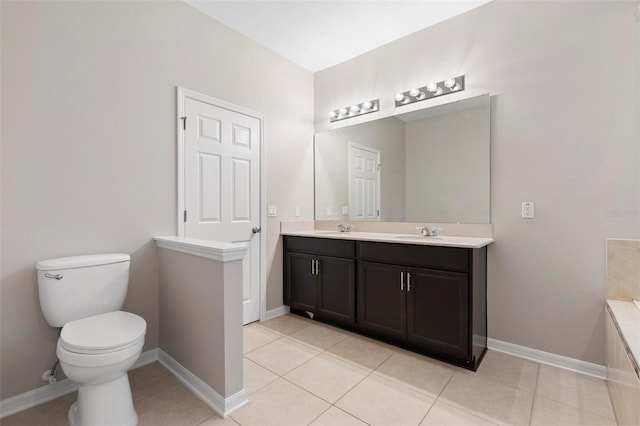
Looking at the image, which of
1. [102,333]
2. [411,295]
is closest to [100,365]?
[102,333]

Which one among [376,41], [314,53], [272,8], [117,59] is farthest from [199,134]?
[376,41]

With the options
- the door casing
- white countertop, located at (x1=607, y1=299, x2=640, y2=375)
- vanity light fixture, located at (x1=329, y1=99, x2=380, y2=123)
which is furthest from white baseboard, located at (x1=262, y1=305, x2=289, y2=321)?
white countertop, located at (x1=607, y1=299, x2=640, y2=375)

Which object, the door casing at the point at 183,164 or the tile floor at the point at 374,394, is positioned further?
the door casing at the point at 183,164

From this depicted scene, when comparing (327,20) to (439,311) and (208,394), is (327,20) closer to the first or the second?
(439,311)

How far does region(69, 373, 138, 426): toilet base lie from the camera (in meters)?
1.39

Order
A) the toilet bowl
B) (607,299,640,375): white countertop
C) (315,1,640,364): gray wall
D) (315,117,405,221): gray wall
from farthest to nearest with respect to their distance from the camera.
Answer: (315,117,405,221): gray wall < (315,1,640,364): gray wall < the toilet bowl < (607,299,640,375): white countertop

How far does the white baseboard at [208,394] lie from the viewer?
5.10ft

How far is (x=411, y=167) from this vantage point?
271 centimetres

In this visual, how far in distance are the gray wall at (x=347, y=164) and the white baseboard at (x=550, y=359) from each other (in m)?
1.25

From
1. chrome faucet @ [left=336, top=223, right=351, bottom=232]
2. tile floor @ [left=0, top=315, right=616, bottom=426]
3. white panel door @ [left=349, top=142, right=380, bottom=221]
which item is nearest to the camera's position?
tile floor @ [left=0, top=315, right=616, bottom=426]

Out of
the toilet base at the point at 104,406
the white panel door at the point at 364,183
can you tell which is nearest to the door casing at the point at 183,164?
the white panel door at the point at 364,183

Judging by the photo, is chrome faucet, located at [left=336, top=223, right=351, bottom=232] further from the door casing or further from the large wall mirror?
the door casing

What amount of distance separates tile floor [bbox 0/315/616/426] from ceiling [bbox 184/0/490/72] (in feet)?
8.90

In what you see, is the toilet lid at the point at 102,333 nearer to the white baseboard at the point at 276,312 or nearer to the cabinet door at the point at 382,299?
the white baseboard at the point at 276,312
